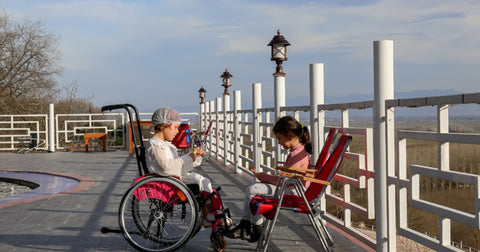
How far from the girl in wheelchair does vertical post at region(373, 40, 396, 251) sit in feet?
3.52

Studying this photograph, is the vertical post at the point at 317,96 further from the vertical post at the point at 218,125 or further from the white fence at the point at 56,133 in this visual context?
the white fence at the point at 56,133

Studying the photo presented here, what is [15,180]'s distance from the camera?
32.7ft

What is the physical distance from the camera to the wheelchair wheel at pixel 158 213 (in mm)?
3664

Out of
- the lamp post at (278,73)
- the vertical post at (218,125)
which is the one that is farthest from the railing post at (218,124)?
the lamp post at (278,73)

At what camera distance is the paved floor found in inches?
163

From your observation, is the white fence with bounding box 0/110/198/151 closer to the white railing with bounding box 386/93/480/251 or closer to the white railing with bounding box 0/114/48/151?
the white railing with bounding box 0/114/48/151

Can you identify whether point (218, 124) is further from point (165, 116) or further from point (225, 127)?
point (165, 116)

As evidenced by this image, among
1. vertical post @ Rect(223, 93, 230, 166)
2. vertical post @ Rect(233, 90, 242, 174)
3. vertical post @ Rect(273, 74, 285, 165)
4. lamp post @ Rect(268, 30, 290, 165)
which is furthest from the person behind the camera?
vertical post @ Rect(223, 93, 230, 166)

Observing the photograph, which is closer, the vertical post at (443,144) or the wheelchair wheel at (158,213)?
the vertical post at (443,144)

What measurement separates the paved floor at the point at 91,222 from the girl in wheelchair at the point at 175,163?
37cm

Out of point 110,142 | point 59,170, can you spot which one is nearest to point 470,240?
point 59,170

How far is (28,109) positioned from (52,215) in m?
18.0

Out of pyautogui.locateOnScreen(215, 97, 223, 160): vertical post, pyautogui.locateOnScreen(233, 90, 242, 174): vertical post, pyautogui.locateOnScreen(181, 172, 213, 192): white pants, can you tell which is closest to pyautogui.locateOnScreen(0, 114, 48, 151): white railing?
pyautogui.locateOnScreen(215, 97, 223, 160): vertical post

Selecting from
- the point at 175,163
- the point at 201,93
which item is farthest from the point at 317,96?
the point at 201,93
